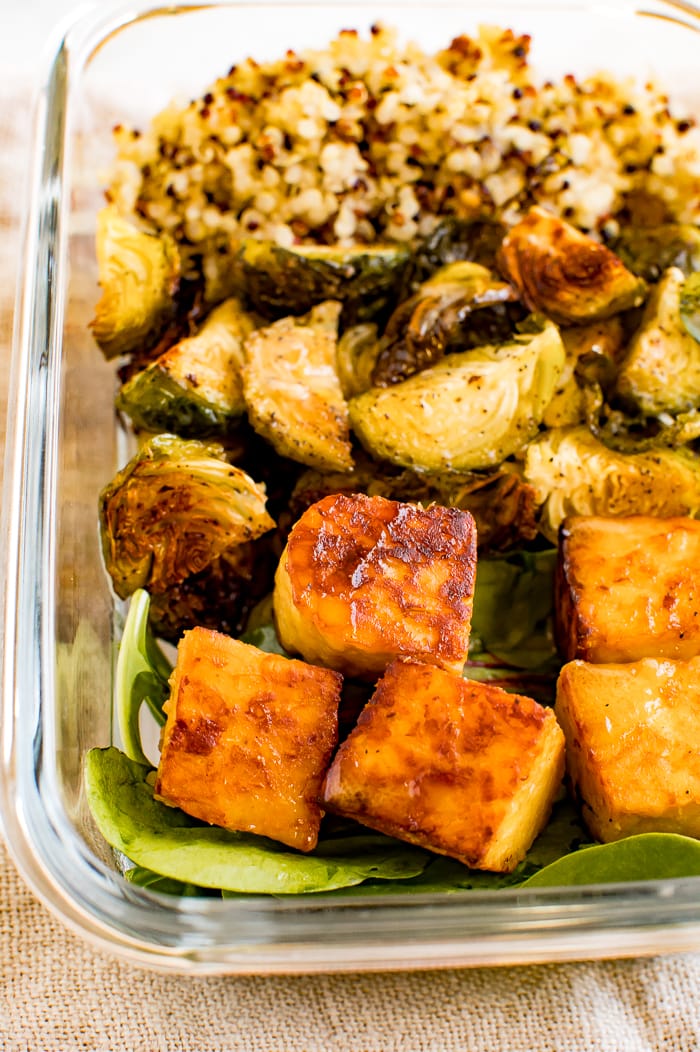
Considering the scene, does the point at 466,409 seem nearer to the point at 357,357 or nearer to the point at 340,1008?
the point at 357,357

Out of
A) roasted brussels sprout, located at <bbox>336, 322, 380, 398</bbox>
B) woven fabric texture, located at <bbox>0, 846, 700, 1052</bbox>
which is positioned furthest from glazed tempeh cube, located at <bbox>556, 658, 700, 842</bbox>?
roasted brussels sprout, located at <bbox>336, 322, 380, 398</bbox>

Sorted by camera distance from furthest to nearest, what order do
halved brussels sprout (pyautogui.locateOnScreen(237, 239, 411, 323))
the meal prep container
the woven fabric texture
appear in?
halved brussels sprout (pyautogui.locateOnScreen(237, 239, 411, 323)) → the woven fabric texture → the meal prep container

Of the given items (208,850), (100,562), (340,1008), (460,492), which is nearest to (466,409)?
(460,492)

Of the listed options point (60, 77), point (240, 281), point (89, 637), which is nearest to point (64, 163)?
point (60, 77)

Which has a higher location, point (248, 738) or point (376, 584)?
point (376, 584)

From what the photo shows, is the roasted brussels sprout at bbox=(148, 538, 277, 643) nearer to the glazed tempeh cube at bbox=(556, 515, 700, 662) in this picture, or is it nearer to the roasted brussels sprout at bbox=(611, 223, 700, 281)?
the glazed tempeh cube at bbox=(556, 515, 700, 662)
